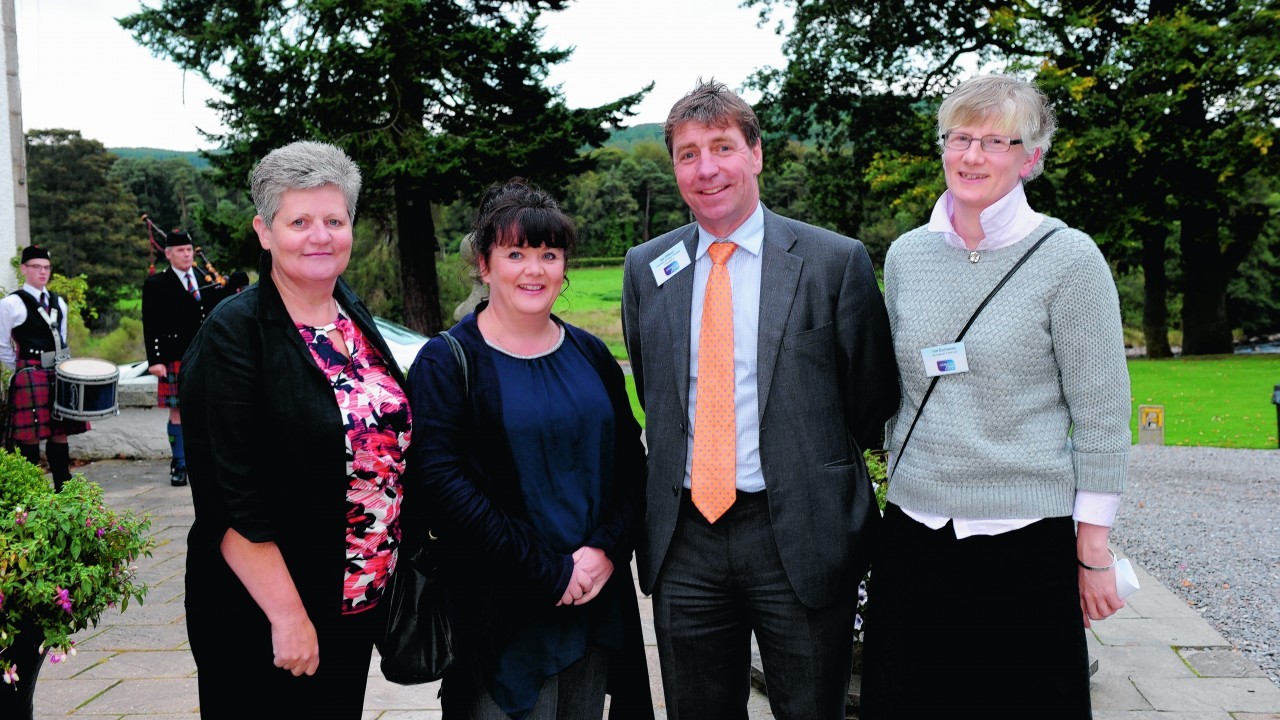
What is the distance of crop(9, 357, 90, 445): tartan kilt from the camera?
25.4 ft

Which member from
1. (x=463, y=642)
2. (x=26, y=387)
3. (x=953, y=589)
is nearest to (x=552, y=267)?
(x=463, y=642)

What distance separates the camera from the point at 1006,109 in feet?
7.41

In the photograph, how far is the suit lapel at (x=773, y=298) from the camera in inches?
96.9

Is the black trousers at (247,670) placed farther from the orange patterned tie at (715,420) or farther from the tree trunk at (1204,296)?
the tree trunk at (1204,296)

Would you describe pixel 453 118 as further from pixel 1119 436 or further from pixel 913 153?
pixel 1119 436

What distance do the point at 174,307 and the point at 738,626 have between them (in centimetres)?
713

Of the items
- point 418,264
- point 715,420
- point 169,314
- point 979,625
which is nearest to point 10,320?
point 169,314

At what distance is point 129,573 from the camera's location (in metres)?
3.19

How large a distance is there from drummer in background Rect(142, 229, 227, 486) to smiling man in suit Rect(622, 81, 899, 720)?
672 centimetres

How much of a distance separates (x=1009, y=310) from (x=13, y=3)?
12.1 m

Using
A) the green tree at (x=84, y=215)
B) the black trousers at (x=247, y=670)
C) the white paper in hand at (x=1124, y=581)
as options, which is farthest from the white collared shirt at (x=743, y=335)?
the green tree at (x=84, y=215)

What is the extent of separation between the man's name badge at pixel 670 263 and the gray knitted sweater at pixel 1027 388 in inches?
27.0

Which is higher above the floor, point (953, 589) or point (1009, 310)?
point (1009, 310)

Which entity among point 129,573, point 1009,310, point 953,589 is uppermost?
point 1009,310
